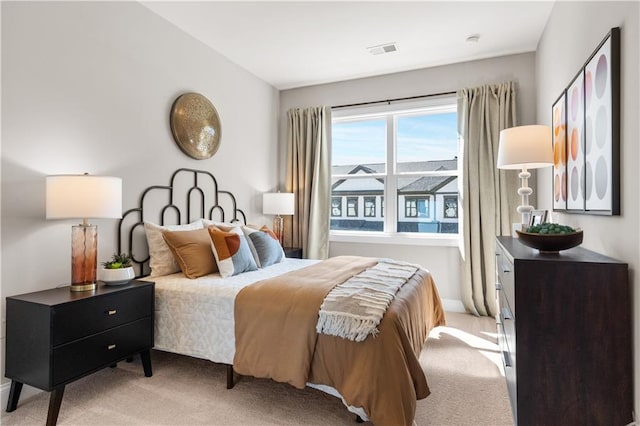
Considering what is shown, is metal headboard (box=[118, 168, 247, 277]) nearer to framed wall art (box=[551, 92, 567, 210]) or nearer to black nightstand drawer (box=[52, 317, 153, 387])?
black nightstand drawer (box=[52, 317, 153, 387])

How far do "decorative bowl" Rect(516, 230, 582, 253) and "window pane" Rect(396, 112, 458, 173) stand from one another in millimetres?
2481

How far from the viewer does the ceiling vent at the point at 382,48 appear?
11.8ft

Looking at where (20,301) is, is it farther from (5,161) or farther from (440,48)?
(440,48)

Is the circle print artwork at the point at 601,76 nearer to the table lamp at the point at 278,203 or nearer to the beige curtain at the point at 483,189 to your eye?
the beige curtain at the point at 483,189

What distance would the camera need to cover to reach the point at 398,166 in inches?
174

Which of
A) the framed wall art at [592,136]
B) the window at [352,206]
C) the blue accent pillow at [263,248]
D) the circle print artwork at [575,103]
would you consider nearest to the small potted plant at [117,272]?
the blue accent pillow at [263,248]

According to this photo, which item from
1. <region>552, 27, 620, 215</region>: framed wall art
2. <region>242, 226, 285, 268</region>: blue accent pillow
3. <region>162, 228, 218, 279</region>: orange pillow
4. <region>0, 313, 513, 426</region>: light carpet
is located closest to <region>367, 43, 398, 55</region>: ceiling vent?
<region>552, 27, 620, 215</region>: framed wall art

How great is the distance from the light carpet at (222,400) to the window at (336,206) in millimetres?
2374

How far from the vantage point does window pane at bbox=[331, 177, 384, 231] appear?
4543 millimetres

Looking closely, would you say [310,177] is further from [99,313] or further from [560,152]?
Result: [99,313]

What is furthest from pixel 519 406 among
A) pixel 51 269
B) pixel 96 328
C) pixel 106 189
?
pixel 51 269

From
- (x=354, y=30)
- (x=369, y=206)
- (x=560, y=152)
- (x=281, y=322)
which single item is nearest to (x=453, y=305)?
(x=369, y=206)

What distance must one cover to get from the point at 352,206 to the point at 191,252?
2425mm

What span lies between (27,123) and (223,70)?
2.10m
